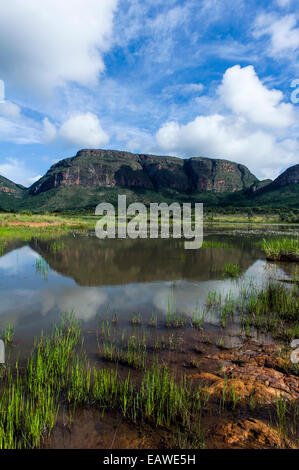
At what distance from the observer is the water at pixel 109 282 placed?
7.59m

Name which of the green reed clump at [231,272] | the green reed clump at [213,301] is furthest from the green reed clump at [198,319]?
the green reed clump at [231,272]

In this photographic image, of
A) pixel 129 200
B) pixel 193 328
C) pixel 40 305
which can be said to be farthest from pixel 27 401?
pixel 129 200

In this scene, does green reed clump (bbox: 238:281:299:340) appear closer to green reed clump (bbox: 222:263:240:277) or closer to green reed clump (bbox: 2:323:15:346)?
green reed clump (bbox: 222:263:240:277)

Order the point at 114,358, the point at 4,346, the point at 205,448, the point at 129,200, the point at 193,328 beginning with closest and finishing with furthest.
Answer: the point at 205,448, the point at 114,358, the point at 4,346, the point at 193,328, the point at 129,200

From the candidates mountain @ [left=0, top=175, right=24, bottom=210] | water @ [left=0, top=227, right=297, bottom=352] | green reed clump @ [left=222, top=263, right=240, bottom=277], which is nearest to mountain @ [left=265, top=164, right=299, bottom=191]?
water @ [left=0, top=227, right=297, bottom=352]

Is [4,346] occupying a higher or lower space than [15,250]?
lower

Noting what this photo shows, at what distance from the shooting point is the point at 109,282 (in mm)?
11469

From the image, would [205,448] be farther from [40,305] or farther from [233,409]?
[40,305]

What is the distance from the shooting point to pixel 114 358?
16.4ft

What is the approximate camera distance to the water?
7.59 meters

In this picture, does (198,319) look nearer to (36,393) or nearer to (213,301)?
(213,301)

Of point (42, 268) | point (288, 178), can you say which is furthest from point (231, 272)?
point (288, 178)

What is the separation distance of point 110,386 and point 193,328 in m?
3.13

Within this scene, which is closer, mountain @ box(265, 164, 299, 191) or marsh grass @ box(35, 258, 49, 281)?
marsh grass @ box(35, 258, 49, 281)
